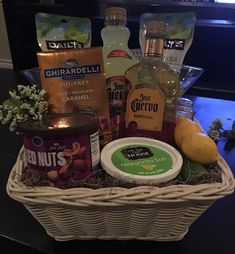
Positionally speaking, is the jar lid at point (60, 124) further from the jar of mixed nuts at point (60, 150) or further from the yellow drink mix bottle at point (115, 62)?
the yellow drink mix bottle at point (115, 62)

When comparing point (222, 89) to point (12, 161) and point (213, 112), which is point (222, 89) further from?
point (12, 161)

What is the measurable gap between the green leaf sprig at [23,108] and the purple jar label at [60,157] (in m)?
0.06

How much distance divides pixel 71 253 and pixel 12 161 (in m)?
0.34

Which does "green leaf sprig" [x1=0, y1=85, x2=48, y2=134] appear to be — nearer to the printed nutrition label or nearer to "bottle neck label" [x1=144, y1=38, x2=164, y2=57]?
the printed nutrition label

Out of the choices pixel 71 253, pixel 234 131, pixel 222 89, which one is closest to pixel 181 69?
pixel 234 131

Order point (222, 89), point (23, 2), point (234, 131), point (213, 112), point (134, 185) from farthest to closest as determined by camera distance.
Answer: point (23, 2) < point (222, 89) < point (213, 112) < point (234, 131) < point (134, 185)

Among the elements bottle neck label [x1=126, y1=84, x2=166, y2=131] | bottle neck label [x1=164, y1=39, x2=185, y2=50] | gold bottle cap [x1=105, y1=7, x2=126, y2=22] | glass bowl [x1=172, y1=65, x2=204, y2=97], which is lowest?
glass bowl [x1=172, y1=65, x2=204, y2=97]

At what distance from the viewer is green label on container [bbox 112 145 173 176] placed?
56 cm

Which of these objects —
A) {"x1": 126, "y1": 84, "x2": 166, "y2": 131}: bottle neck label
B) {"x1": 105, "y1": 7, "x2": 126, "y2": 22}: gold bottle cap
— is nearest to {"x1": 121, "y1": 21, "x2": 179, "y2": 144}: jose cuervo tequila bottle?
{"x1": 126, "y1": 84, "x2": 166, "y2": 131}: bottle neck label

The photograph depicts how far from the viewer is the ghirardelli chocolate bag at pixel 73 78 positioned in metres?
0.65

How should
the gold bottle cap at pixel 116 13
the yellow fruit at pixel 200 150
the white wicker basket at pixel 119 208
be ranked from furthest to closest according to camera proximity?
the gold bottle cap at pixel 116 13
the yellow fruit at pixel 200 150
the white wicker basket at pixel 119 208

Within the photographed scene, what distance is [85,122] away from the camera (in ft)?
1.76

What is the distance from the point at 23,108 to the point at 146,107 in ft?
0.86

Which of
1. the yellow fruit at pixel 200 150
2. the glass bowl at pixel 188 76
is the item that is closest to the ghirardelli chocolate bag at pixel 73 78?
the yellow fruit at pixel 200 150
